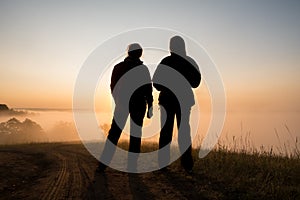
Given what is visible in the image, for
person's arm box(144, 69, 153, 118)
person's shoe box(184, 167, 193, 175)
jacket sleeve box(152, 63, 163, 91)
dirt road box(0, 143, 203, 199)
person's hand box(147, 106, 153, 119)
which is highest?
jacket sleeve box(152, 63, 163, 91)

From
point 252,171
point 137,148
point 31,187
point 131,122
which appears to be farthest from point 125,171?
point 252,171

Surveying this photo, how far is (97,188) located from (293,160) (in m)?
4.36

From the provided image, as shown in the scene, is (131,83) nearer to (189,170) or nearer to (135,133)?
(135,133)

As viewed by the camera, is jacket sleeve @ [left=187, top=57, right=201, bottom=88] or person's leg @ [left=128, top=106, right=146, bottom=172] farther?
person's leg @ [left=128, top=106, right=146, bottom=172]

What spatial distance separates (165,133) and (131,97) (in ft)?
3.69

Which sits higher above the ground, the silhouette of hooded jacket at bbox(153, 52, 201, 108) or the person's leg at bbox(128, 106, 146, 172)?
the silhouette of hooded jacket at bbox(153, 52, 201, 108)

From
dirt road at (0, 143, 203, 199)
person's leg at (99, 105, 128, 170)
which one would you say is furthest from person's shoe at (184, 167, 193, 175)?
person's leg at (99, 105, 128, 170)

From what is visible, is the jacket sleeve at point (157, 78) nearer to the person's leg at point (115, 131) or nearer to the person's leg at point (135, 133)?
the person's leg at point (135, 133)

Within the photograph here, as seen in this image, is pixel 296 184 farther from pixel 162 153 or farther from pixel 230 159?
pixel 162 153

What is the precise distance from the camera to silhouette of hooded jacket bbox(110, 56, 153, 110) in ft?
23.7

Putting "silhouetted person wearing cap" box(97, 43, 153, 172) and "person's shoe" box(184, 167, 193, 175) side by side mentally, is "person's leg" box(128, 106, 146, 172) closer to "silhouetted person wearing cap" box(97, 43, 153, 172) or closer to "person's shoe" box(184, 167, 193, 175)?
"silhouetted person wearing cap" box(97, 43, 153, 172)

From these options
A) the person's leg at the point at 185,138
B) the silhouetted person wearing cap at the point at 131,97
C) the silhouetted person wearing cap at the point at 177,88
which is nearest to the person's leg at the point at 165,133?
the silhouetted person wearing cap at the point at 177,88

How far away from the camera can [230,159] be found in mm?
7277

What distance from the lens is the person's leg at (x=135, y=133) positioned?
732cm
